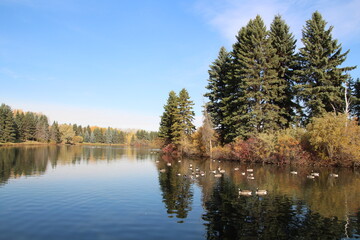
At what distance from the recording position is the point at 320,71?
42844 mm

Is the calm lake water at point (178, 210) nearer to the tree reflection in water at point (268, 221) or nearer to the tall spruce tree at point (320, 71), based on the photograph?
the tree reflection in water at point (268, 221)

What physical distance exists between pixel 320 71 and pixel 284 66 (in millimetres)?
9230

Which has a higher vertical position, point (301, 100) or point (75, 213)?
point (301, 100)

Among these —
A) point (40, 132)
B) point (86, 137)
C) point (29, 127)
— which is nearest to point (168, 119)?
point (29, 127)

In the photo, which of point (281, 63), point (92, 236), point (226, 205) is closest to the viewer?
point (92, 236)

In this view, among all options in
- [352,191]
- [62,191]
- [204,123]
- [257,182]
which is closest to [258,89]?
[204,123]

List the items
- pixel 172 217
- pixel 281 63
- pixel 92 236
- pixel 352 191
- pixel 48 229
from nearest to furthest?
pixel 92 236 → pixel 48 229 → pixel 172 217 → pixel 352 191 → pixel 281 63

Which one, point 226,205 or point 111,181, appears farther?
point 111,181

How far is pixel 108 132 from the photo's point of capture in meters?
192

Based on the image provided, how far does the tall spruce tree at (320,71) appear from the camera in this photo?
43.2 metres

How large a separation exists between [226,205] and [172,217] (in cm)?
439

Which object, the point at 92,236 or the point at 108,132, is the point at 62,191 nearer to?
the point at 92,236

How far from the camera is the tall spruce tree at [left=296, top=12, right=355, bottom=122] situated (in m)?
43.2

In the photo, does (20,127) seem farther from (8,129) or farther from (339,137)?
(339,137)
